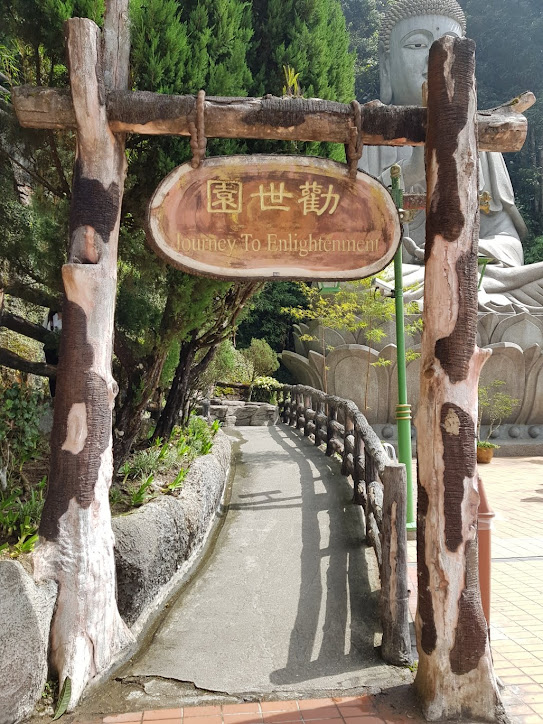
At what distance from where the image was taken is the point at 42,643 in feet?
8.63

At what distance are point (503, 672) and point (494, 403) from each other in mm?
10578

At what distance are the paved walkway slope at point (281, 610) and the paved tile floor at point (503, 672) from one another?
6.4 inches

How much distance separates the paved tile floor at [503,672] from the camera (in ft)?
8.81

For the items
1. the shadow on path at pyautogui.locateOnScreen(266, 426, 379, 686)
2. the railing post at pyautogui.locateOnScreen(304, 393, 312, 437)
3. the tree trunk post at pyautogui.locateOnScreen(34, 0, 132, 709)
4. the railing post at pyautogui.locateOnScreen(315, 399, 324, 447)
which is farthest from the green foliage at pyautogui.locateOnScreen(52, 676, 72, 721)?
the railing post at pyautogui.locateOnScreen(304, 393, 312, 437)

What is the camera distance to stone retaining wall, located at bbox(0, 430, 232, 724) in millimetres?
2482

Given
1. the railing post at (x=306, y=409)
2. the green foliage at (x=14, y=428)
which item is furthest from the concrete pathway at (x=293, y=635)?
the railing post at (x=306, y=409)

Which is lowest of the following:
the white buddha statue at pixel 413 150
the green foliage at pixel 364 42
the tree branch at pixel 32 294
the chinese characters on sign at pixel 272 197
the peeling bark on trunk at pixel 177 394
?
the peeling bark on trunk at pixel 177 394

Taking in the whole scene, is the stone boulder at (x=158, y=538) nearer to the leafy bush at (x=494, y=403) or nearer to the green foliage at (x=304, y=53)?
the green foliage at (x=304, y=53)

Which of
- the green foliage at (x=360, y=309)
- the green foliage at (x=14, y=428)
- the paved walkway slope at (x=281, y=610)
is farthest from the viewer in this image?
the green foliage at (x=360, y=309)

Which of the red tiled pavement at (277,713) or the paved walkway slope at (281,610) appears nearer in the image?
the red tiled pavement at (277,713)

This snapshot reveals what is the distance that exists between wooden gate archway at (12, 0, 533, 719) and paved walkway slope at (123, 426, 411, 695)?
1.33 feet

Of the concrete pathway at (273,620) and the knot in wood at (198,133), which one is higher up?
the knot in wood at (198,133)

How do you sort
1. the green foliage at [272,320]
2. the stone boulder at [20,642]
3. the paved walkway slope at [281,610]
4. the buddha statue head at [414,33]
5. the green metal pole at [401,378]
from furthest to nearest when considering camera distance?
the green foliage at [272,320] → the buddha statue head at [414,33] → the green metal pole at [401,378] → the paved walkway slope at [281,610] → the stone boulder at [20,642]

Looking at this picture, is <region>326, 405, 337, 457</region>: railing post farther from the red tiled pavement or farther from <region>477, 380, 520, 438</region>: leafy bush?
<region>477, 380, 520, 438</region>: leafy bush
